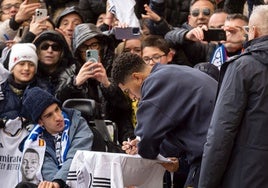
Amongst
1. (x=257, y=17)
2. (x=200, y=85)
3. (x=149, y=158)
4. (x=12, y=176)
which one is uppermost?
(x=257, y=17)

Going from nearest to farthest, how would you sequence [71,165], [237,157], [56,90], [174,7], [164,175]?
[237,157] → [71,165] → [164,175] → [56,90] → [174,7]

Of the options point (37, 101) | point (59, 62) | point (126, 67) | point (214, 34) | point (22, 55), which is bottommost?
point (37, 101)

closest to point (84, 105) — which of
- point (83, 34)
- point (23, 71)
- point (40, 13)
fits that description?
point (23, 71)

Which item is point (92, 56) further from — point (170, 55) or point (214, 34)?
point (214, 34)

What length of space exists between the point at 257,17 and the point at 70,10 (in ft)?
15.8

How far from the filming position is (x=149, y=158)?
22.2 feet

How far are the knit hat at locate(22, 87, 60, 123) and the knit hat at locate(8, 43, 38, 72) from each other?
854mm

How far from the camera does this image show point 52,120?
7922 millimetres

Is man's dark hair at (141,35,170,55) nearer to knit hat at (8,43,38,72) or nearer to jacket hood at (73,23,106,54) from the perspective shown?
jacket hood at (73,23,106,54)

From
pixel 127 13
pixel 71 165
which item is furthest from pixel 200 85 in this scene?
pixel 127 13

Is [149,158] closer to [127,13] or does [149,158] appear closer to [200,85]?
[200,85]

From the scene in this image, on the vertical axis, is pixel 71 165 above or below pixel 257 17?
below

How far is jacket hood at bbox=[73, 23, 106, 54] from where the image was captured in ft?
31.2

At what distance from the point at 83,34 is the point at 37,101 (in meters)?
1.81
